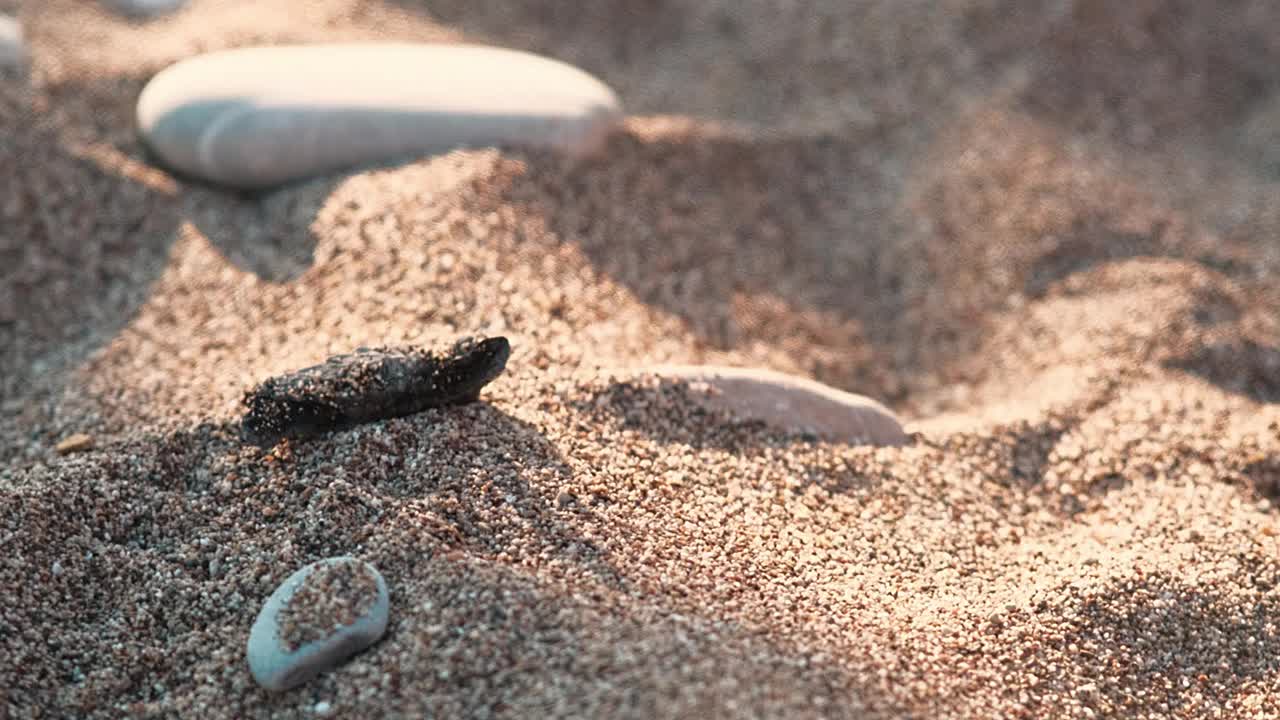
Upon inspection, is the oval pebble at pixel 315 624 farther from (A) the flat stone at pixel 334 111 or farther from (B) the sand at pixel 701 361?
(A) the flat stone at pixel 334 111

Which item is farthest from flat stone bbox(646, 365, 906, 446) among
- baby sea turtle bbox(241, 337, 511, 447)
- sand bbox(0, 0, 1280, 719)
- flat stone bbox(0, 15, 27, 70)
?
flat stone bbox(0, 15, 27, 70)

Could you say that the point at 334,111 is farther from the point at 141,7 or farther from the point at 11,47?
the point at 141,7

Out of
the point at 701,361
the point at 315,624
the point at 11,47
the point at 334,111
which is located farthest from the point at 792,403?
the point at 11,47

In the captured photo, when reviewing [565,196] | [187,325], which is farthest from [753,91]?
[187,325]

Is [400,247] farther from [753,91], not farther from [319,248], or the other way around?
[753,91]

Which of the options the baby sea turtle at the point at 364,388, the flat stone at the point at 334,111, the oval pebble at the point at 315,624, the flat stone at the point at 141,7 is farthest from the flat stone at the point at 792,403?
the flat stone at the point at 141,7

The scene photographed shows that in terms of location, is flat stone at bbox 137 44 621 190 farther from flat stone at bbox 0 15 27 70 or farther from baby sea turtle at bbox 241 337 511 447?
baby sea turtle at bbox 241 337 511 447
